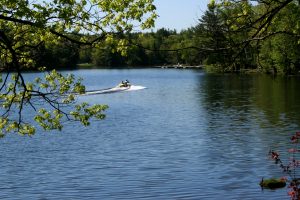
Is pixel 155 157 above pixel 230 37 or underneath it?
underneath

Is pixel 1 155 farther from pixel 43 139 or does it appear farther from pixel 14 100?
pixel 14 100

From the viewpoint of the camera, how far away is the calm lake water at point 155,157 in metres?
21.8

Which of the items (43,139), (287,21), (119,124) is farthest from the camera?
(119,124)

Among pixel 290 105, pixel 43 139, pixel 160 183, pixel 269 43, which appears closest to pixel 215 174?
pixel 160 183

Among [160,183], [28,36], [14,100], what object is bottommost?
[160,183]

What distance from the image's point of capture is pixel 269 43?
102062mm

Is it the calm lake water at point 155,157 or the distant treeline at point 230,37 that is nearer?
the distant treeline at point 230,37

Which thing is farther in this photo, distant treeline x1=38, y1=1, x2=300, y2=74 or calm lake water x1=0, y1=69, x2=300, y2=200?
calm lake water x1=0, y1=69, x2=300, y2=200

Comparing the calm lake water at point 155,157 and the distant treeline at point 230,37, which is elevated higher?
the distant treeline at point 230,37

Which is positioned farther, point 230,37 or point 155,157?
point 155,157

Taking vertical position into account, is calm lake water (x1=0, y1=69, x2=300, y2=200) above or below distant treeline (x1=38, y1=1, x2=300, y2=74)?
below

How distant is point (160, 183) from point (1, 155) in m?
11.4

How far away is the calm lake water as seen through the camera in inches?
860

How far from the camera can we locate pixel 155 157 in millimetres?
28250
